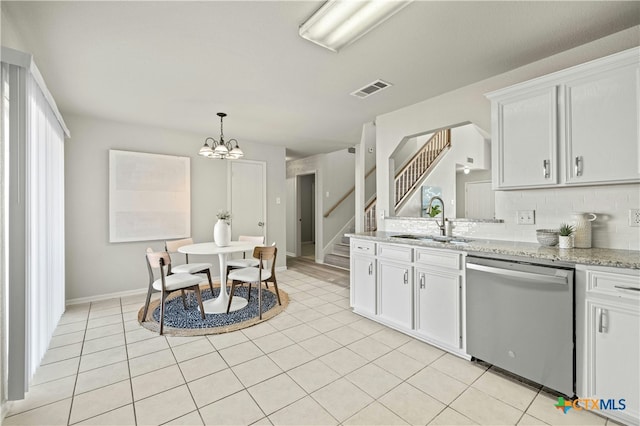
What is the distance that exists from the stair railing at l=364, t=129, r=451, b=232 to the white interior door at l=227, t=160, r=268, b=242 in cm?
218

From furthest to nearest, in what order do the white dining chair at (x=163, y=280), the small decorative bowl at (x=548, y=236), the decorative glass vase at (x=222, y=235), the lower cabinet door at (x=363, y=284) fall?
1. the decorative glass vase at (x=222, y=235)
2. the lower cabinet door at (x=363, y=284)
3. the white dining chair at (x=163, y=280)
4. the small decorative bowl at (x=548, y=236)

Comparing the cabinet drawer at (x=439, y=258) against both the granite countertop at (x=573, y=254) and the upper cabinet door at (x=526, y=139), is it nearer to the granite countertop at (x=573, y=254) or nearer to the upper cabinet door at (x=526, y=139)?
the granite countertop at (x=573, y=254)

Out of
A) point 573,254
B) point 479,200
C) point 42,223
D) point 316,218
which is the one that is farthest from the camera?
point 316,218

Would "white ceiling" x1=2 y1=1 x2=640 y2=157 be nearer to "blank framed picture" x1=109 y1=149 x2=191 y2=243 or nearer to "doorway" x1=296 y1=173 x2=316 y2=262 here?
"blank framed picture" x1=109 y1=149 x2=191 y2=243

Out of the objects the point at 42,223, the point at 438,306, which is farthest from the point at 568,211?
the point at 42,223

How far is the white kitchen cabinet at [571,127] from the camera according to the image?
186 centimetres

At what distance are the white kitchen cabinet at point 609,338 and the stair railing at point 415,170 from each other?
164 inches

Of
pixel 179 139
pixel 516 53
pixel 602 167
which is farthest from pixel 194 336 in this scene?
pixel 516 53

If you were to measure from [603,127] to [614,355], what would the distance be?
58.5 inches

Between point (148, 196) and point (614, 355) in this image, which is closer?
point (614, 355)

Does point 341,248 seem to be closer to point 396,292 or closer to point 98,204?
point 396,292

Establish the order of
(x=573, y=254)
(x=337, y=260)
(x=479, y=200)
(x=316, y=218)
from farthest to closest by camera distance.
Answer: (x=316, y=218), (x=337, y=260), (x=479, y=200), (x=573, y=254)

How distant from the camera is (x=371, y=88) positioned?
9.77 feet

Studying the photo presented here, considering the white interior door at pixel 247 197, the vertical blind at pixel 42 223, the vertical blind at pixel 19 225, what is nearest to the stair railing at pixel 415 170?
the white interior door at pixel 247 197
